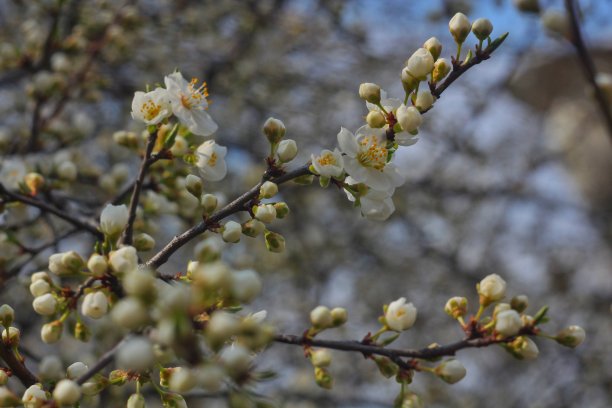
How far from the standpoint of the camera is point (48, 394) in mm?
1208

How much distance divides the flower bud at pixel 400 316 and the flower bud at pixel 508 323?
19 cm

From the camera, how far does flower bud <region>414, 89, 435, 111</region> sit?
4.55ft

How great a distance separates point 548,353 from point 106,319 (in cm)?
406

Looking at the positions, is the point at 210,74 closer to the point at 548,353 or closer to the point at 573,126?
the point at 548,353

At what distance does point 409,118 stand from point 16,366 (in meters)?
1.01

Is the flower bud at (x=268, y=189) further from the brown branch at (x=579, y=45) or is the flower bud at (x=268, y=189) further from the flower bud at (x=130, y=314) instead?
the brown branch at (x=579, y=45)

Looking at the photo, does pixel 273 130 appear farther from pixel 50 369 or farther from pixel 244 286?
pixel 50 369

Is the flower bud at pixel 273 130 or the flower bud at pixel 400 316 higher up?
the flower bud at pixel 273 130

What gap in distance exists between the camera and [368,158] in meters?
1.42

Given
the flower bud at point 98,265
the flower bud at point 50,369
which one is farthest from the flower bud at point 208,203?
the flower bud at point 50,369

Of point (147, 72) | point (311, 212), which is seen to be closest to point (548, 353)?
point (311, 212)

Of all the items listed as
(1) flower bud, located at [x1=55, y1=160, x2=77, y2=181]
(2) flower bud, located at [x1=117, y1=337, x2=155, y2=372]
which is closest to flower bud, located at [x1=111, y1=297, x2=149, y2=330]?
(2) flower bud, located at [x1=117, y1=337, x2=155, y2=372]

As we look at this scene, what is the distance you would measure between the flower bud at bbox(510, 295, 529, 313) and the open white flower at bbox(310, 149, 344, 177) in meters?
0.49

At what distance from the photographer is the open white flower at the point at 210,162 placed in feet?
5.22
